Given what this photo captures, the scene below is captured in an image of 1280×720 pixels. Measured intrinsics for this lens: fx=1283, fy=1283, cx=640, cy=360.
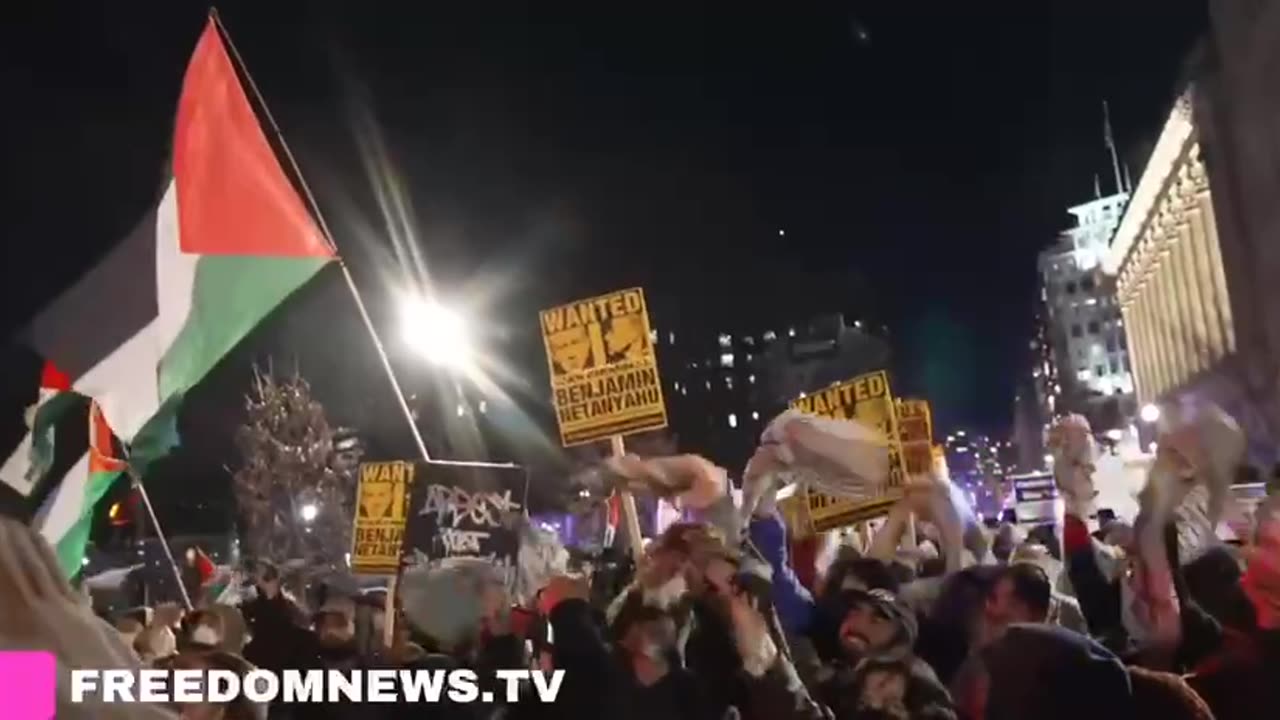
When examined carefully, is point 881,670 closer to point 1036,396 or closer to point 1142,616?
point 1142,616

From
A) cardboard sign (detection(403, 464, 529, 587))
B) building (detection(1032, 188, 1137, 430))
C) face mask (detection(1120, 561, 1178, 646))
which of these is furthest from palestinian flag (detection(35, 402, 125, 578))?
building (detection(1032, 188, 1137, 430))

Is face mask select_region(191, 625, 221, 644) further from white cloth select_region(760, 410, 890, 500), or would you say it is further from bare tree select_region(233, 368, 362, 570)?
bare tree select_region(233, 368, 362, 570)

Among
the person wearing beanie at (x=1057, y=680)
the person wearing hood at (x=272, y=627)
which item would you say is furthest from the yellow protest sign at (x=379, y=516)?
the person wearing beanie at (x=1057, y=680)

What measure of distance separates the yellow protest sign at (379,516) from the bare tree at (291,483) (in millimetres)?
27973

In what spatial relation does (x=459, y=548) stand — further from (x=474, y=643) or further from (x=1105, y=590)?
(x=1105, y=590)

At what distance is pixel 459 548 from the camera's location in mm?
7547

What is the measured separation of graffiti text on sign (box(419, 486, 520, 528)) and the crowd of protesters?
0.68m

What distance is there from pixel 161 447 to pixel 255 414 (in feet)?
107

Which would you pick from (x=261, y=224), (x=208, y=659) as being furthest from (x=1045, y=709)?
(x=261, y=224)

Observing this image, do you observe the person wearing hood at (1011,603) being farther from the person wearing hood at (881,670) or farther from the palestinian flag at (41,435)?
the palestinian flag at (41,435)

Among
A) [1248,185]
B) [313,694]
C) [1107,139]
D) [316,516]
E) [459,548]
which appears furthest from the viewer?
[1107,139]

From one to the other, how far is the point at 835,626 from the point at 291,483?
35191mm

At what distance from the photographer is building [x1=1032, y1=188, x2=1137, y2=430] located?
10444cm

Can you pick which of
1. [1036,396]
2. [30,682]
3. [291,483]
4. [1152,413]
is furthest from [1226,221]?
[1036,396]
